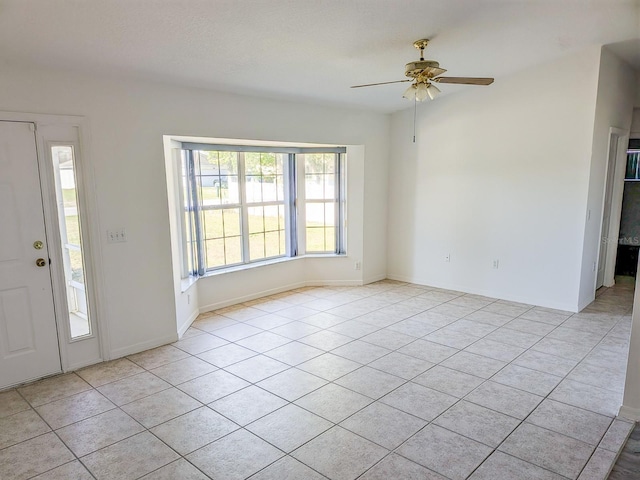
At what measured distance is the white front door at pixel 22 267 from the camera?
10.0 feet

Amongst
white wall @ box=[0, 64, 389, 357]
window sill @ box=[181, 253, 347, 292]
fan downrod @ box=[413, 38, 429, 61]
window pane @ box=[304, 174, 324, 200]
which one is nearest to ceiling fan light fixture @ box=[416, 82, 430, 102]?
fan downrod @ box=[413, 38, 429, 61]

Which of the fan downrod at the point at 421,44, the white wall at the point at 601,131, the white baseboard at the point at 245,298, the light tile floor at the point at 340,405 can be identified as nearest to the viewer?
the light tile floor at the point at 340,405

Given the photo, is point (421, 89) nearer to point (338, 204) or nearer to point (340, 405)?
point (340, 405)

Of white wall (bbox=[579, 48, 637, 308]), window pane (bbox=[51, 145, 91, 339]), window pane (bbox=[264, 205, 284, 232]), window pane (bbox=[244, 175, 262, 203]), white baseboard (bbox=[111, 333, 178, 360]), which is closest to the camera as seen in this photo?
window pane (bbox=[51, 145, 91, 339])

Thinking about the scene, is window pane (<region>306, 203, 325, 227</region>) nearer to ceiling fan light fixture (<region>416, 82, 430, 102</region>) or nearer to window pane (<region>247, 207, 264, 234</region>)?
window pane (<region>247, 207, 264, 234</region>)

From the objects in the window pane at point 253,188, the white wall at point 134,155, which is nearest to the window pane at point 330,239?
the window pane at point 253,188

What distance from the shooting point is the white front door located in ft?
10.0

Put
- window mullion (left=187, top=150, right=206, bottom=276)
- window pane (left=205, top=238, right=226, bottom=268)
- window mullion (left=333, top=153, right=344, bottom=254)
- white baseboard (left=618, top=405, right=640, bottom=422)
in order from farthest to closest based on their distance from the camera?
1. window mullion (left=333, top=153, right=344, bottom=254)
2. window pane (left=205, top=238, right=226, bottom=268)
3. window mullion (left=187, top=150, right=206, bottom=276)
4. white baseboard (left=618, top=405, right=640, bottom=422)

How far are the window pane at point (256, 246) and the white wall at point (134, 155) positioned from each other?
127 centimetres

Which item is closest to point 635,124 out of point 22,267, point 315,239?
point 315,239

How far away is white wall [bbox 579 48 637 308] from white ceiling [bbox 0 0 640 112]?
0.36 m

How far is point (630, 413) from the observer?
2.69m

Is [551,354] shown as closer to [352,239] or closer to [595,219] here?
[595,219]

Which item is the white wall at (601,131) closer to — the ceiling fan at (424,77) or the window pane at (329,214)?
the ceiling fan at (424,77)
